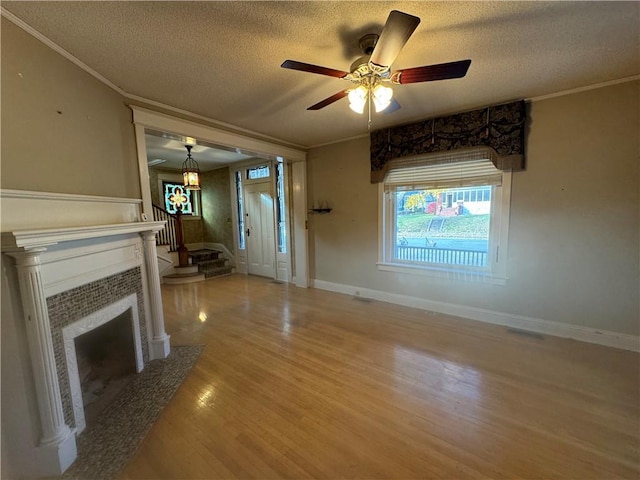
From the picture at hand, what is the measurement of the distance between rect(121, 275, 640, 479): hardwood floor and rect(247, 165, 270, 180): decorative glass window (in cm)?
331

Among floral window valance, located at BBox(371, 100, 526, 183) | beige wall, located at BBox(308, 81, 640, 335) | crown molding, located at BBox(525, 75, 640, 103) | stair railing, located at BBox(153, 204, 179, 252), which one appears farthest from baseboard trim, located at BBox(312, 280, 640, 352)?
stair railing, located at BBox(153, 204, 179, 252)

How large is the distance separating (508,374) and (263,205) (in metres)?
4.67

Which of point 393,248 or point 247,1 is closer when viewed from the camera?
point 247,1

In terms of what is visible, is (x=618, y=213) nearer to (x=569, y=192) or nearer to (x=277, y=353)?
(x=569, y=192)

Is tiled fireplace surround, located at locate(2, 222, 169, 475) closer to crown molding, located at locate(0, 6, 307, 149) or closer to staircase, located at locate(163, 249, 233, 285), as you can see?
crown molding, located at locate(0, 6, 307, 149)

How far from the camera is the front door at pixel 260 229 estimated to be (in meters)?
5.35

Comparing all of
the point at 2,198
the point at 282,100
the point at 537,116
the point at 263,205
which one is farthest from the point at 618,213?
the point at 263,205

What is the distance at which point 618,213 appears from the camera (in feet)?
7.93

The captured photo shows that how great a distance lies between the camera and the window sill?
3.07m

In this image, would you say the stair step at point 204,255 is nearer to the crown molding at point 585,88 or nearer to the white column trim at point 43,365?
the white column trim at point 43,365

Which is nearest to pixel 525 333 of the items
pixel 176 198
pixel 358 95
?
pixel 358 95

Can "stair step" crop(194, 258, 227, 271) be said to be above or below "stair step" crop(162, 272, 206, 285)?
above

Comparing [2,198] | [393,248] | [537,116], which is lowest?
[393,248]

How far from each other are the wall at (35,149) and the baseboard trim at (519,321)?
3.48 m
